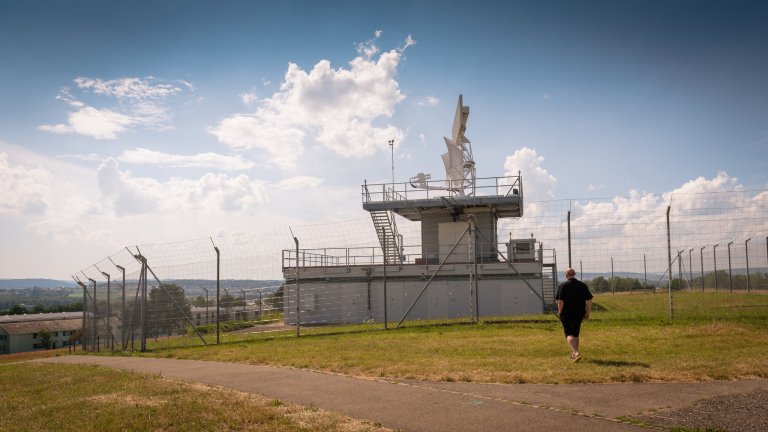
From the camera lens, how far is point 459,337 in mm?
14367

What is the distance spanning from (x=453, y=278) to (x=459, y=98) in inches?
424

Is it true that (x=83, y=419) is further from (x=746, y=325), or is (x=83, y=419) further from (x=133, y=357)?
(x=746, y=325)

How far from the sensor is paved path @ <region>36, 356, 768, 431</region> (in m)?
6.16

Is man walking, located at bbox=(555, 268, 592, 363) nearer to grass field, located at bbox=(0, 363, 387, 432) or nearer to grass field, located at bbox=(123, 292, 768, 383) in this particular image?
grass field, located at bbox=(123, 292, 768, 383)

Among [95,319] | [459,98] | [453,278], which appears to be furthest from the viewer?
[459,98]

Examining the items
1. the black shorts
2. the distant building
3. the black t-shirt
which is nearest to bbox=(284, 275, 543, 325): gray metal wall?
the black t-shirt

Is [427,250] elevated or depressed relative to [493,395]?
elevated

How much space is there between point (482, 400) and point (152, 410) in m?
4.00

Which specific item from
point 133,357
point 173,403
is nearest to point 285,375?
point 173,403

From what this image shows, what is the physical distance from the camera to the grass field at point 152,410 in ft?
20.7

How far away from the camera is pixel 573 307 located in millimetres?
10227

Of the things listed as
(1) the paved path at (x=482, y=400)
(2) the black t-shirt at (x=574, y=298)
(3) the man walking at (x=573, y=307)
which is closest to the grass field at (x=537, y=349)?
(3) the man walking at (x=573, y=307)

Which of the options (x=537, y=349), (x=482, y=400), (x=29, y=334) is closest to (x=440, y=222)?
(x=537, y=349)

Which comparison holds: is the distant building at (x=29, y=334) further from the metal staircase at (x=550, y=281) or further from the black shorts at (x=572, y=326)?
the black shorts at (x=572, y=326)
